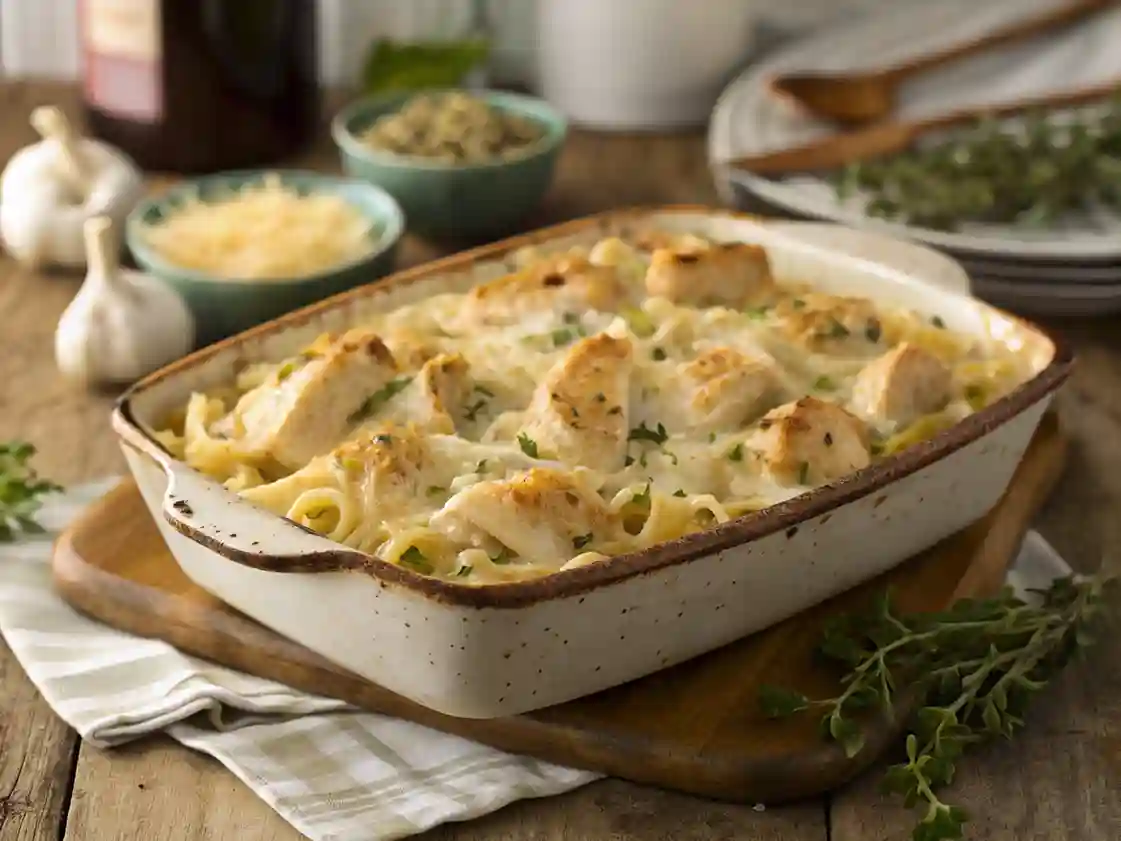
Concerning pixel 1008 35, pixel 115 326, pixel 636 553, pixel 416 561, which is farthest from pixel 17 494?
pixel 1008 35

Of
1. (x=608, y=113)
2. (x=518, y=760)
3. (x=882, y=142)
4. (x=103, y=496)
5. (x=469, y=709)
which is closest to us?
(x=469, y=709)

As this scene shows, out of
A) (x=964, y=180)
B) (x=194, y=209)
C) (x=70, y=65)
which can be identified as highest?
(x=964, y=180)

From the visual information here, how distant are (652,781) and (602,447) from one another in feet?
1.28

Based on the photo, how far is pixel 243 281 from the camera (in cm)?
268

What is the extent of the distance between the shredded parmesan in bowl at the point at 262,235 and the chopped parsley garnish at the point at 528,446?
2.98 ft

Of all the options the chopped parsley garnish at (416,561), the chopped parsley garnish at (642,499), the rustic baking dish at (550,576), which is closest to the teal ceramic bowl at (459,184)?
the rustic baking dish at (550,576)

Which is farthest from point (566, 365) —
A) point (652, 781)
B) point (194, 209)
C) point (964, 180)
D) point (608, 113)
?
point (608, 113)

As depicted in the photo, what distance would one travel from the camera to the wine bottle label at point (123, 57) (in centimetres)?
327

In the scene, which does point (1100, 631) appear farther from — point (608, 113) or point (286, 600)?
point (608, 113)

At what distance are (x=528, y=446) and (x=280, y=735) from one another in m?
0.43

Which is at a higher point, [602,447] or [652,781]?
[602,447]

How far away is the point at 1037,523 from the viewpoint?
7.70 feet

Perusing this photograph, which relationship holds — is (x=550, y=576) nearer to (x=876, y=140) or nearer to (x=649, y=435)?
(x=649, y=435)

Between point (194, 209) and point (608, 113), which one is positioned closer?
point (194, 209)
